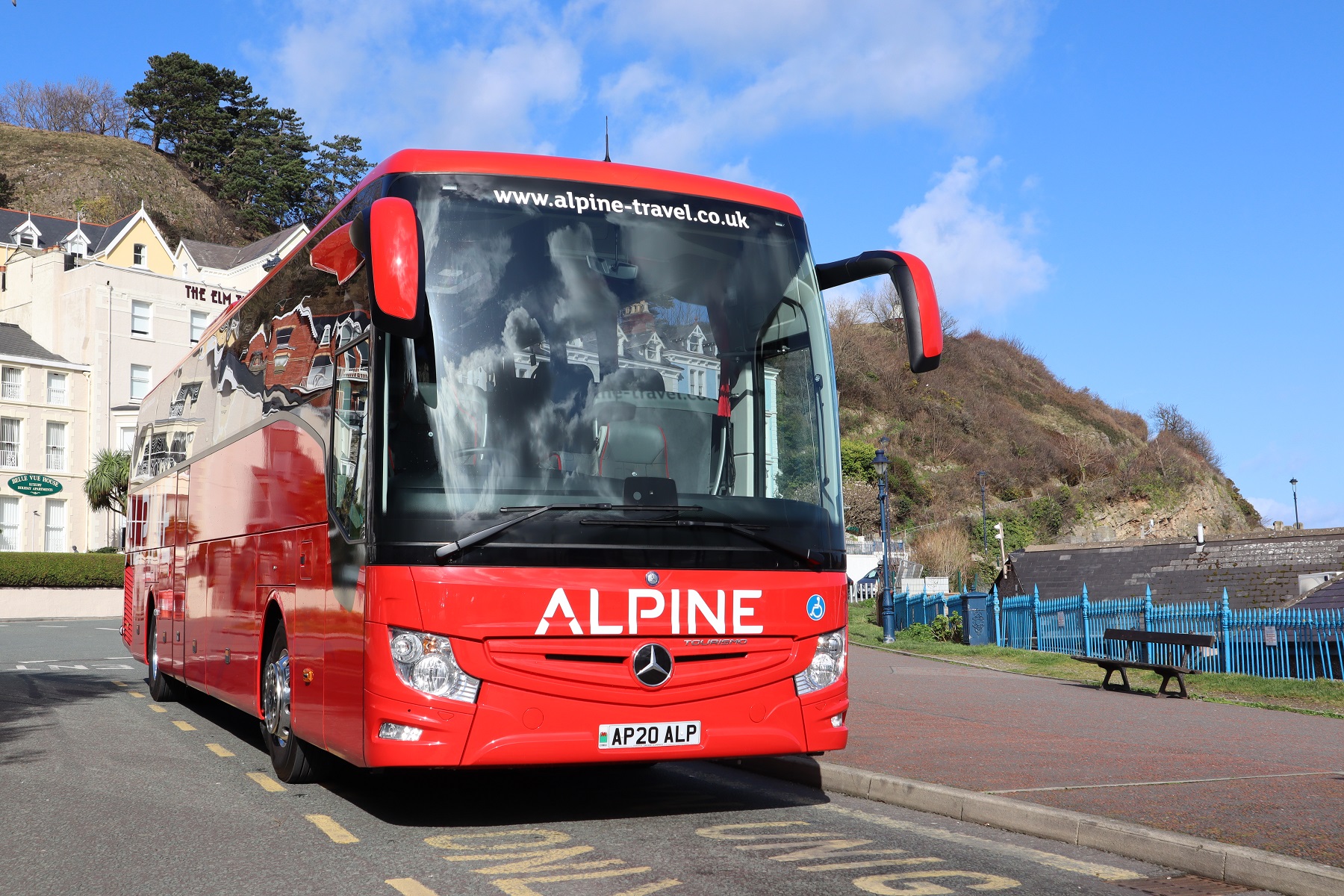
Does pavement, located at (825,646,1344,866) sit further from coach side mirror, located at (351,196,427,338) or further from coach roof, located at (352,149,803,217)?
coach side mirror, located at (351,196,427,338)

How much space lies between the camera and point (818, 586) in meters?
7.21

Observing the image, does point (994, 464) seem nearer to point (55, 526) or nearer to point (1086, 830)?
point (55, 526)

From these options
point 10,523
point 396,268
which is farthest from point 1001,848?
point 10,523

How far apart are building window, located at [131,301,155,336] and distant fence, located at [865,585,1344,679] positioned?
4336cm

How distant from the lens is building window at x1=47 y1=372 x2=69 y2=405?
5647 cm

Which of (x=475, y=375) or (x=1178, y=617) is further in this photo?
(x=1178, y=617)

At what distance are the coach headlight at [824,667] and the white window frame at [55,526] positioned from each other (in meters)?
55.0

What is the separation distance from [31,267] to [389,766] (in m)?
65.4

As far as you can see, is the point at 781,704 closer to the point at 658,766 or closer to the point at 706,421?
the point at 706,421

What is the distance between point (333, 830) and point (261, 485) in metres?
2.98

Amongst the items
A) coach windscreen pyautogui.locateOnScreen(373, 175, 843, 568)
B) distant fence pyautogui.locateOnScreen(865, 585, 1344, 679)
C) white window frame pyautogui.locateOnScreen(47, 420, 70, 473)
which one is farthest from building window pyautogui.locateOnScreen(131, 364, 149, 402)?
coach windscreen pyautogui.locateOnScreen(373, 175, 843, 568)

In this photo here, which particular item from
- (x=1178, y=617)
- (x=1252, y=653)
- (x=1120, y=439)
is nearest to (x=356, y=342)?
(x=1252, y=653)

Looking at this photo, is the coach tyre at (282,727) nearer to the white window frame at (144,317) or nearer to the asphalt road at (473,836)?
the asphalt road at (473,836)

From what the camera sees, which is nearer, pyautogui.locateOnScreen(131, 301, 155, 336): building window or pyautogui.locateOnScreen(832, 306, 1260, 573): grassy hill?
pyautogui.locateOnScreen(131, 301, 155, 336): building window
